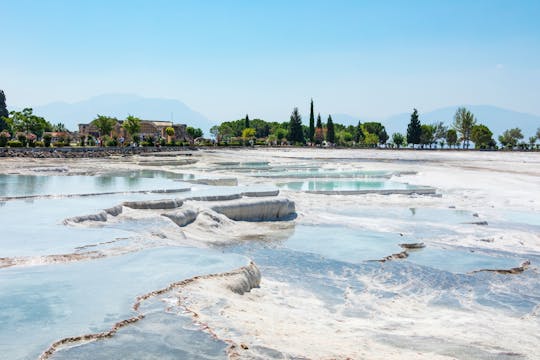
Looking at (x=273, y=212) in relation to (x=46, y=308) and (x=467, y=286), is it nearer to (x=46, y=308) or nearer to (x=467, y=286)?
(x=467, y=286)

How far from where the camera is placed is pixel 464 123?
111375mm

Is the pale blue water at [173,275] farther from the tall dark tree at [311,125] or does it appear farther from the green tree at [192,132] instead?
the green tree at [192,132]

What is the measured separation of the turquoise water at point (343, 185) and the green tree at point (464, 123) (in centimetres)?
8290

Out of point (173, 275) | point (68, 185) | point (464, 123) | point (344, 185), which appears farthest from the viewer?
point (464, 123)

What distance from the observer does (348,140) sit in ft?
431

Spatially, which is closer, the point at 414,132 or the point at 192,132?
the point at 414,132

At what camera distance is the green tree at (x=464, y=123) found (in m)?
111

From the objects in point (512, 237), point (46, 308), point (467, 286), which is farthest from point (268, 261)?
point (512, 237)

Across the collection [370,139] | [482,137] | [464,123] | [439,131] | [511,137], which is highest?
[464,123]

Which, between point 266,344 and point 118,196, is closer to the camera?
point 266,344

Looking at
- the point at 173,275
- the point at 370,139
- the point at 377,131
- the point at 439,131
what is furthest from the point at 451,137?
the point at 173,275

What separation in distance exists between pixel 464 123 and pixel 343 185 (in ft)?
286

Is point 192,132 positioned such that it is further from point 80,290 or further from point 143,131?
point 80,290

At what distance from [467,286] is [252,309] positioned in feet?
17.3
